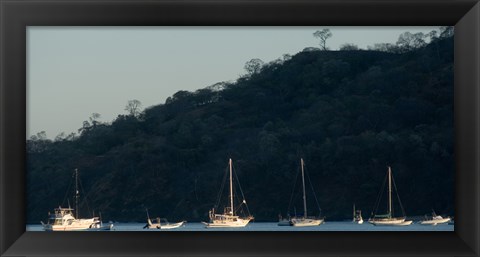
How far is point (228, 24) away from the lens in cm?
215

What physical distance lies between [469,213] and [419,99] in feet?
111

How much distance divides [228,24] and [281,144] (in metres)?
33.1

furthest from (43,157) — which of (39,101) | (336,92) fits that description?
(336,92)

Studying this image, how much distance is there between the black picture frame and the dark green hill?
31915 millimetres

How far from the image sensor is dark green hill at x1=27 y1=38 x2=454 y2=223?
34406 mm

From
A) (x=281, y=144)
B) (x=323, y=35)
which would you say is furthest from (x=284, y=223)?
(x=323, y=35)

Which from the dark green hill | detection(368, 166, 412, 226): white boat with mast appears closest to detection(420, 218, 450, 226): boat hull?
detection(368, 166, 412, 226): white boat with mast

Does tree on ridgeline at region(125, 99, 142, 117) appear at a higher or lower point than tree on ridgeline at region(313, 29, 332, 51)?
lower

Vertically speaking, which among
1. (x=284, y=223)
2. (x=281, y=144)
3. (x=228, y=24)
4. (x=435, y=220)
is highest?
(x=228, y=24)

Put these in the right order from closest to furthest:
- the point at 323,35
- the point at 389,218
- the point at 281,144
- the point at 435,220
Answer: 1. the point at 435,220
2. the point at 389,218
3. the point at 281,144
4. the point at 323,35

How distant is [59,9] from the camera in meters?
2.12

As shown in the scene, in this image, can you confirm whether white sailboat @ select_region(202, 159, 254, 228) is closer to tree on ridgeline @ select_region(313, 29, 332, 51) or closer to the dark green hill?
the dark green hill

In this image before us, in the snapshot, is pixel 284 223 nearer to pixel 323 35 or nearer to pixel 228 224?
pixel 228 224

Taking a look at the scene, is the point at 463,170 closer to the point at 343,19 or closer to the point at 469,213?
the point at 469,213
